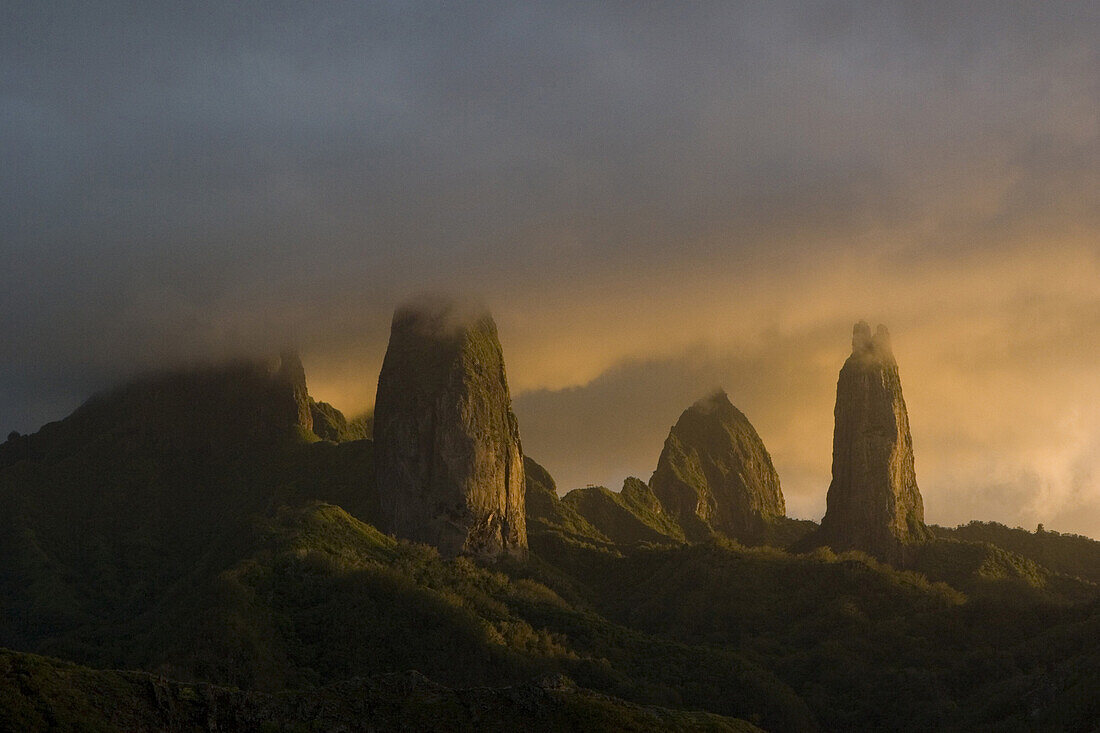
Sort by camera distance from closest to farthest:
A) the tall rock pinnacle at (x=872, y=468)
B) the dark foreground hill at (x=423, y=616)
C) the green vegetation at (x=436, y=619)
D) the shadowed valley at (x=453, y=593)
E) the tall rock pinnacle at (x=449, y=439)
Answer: the green vegetation at (x=436, y=619) → the dark foreground hill at (x=423, y=616) → the shadowed valley at (x=453, y=593) → the tall rock pinnacle at (x=449, y=439) → the tall rock pinnacle at (x=872, y=468)

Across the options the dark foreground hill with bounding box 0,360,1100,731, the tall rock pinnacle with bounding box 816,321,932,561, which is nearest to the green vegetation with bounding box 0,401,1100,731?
the dark foreground hill with bounding box 0,360,1100,731

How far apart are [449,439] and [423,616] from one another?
4376cm

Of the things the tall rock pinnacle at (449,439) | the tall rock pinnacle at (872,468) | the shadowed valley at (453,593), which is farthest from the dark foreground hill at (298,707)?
the tall rock pinnacle at (872,468)

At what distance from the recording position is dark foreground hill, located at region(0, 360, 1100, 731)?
2101 inches

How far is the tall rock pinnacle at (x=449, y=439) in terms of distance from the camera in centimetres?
14325

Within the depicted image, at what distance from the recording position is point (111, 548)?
166 metres

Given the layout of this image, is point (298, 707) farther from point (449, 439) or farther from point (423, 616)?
point (449, 439)

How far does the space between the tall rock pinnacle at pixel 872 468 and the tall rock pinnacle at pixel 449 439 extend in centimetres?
4723

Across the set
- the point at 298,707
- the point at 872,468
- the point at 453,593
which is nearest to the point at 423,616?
the point at 453,593

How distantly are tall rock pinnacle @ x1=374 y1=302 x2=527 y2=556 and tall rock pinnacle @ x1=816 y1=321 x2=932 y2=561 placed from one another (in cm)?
4723

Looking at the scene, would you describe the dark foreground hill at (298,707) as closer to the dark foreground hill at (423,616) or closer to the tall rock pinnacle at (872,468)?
the dark foreground hill at (423,616)

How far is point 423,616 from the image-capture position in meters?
103

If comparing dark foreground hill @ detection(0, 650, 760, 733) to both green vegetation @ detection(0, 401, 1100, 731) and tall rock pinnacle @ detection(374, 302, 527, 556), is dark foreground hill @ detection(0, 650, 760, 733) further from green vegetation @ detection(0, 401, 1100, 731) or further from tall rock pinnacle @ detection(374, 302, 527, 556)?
tall rock pinnacle @ detection(374, 302, 527, 556)

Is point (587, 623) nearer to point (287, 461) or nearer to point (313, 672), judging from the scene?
point (313, 672)
